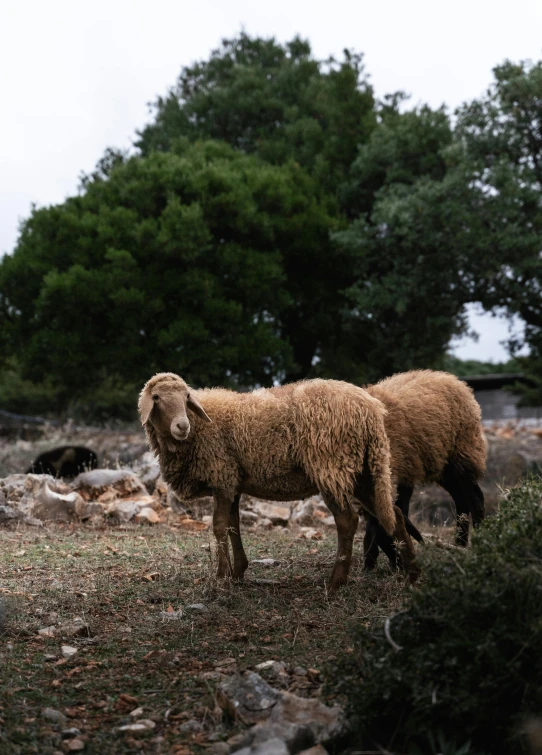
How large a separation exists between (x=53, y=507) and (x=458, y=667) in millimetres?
7427

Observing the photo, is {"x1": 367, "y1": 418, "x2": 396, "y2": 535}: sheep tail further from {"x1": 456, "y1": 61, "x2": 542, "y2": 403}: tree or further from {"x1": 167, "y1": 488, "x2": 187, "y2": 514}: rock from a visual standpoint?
{"x1": 456, "y1": 61, "x2": 542, "y2": 403}: tree

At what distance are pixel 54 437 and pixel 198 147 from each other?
865 centimetres

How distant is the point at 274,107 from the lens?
24234 millimetres

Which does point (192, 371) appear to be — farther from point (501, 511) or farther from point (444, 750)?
point (444, 750)

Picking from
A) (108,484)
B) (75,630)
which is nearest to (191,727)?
(75,630)

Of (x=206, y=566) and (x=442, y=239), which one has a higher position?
(x=442, y=239)

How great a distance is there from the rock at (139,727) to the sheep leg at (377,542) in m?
3.38

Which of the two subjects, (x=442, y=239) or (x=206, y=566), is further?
(x=442, y=239)

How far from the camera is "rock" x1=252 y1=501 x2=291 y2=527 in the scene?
10.5m

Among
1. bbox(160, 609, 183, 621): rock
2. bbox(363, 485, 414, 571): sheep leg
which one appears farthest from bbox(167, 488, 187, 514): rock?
bbox(160, 609, 183, 621): rock

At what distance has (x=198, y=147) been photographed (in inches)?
846

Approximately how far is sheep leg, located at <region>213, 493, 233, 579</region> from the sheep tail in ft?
3.99

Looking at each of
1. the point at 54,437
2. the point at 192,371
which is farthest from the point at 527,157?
the point at 54,437

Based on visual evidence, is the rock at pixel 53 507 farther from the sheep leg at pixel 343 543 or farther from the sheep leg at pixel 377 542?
the sheep leg at pixel 343 543
